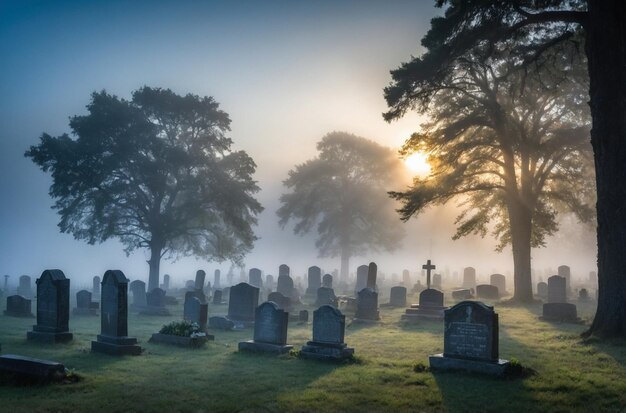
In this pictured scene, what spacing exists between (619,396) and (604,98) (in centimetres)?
818

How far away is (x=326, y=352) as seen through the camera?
11469 millimetres

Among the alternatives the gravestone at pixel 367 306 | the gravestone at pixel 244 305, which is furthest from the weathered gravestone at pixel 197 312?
the gravestone at pixel 367 306

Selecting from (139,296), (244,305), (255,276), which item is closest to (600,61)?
(244,305)

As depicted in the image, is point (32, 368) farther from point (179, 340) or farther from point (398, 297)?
point (398, 297)

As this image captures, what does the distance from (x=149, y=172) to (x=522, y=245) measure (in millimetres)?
20263

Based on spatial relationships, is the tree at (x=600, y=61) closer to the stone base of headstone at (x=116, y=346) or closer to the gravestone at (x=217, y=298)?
the stone base of headstone at (x=116, y=346)

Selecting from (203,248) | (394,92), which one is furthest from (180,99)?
(394,92)

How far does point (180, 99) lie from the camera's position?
3170 centimetres

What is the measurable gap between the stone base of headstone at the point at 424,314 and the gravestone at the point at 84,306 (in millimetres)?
13188

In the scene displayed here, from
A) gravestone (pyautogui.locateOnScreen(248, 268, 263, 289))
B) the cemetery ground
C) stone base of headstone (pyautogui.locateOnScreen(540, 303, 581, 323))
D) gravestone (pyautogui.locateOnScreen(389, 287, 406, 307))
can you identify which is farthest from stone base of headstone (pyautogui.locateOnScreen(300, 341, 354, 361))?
gravestone (pyautogui.locateOnScreen(248, 268, 263, 289))

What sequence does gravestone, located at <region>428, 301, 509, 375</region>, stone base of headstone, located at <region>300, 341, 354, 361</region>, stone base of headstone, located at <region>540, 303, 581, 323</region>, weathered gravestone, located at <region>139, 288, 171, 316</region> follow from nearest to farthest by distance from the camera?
gravestone, located at <region>428, 301, 509, 375</region> < stone base of headstone, located at <region>300, 341, 354, 361</region> < stone base of headstone, located at <region>540, 303, 581, 323</region> < weathered gravestone, located at <region>139, 288, 171, 316</region>

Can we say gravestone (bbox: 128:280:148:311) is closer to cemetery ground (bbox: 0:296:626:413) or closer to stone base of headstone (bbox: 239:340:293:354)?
cemetery ground (bbox: 0:296:626:413)

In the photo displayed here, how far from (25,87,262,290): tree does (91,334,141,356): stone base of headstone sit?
17315 millimetres

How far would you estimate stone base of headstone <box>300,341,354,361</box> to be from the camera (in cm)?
1134
